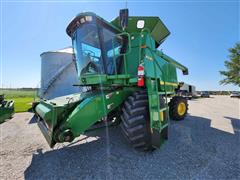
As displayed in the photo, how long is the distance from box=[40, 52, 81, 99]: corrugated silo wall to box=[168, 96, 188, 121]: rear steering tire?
606 cm

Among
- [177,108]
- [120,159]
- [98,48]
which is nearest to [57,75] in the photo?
[98,48]

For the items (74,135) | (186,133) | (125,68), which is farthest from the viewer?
(186,133)

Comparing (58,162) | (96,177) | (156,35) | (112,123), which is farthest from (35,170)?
(156,35)

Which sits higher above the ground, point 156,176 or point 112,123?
point 112,123

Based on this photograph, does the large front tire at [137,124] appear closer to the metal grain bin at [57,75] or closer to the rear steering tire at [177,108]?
the rear steering tire at [177,108]

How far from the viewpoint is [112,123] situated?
414 cm

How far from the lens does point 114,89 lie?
4.09m

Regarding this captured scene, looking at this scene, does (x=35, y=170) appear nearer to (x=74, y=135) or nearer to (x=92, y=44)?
(x=74, y=135)

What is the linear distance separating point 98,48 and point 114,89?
113 cm

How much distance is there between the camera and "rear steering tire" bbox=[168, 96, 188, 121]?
6.84 m

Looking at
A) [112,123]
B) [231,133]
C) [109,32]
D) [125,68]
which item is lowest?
[231,133]

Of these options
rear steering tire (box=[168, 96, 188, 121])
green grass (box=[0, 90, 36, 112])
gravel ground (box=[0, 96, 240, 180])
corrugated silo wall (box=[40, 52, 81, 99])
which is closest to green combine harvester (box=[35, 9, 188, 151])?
gravel ground (box=[0, 96, 240, 180])

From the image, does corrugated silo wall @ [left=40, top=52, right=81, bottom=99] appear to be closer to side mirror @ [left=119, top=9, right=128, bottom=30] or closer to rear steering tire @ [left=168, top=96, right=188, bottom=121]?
rear steering tire @ [left=168, top=96, right=188, bottom=121]

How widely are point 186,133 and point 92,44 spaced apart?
3.82 metres
